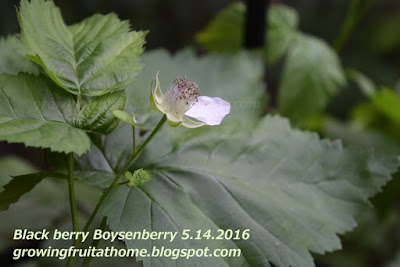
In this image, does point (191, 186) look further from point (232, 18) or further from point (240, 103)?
point (232, 18)

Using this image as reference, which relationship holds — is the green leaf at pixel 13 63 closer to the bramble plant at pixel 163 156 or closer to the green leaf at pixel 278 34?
the bramble plant at pixel 163 156

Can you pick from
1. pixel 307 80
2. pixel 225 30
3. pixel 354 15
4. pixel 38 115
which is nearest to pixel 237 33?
pixel 225 30

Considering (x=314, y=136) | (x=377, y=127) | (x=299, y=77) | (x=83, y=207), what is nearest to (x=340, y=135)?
(x=377, y=127)

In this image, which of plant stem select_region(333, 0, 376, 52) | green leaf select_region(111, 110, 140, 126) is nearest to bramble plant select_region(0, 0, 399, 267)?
green leaf select_region(111, 110, 140, 126)

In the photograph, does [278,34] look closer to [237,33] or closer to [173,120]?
[237,33]

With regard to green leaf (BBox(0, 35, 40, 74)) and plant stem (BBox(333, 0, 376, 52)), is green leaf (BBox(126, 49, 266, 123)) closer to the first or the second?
green leaf (BBox(0, 35, 40, 74))

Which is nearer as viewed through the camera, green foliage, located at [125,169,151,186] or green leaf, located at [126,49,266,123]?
green foliage, located at [125,169,151,186]

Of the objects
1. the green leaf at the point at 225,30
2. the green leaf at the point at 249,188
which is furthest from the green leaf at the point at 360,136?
the green leaf at the point at 249,188
